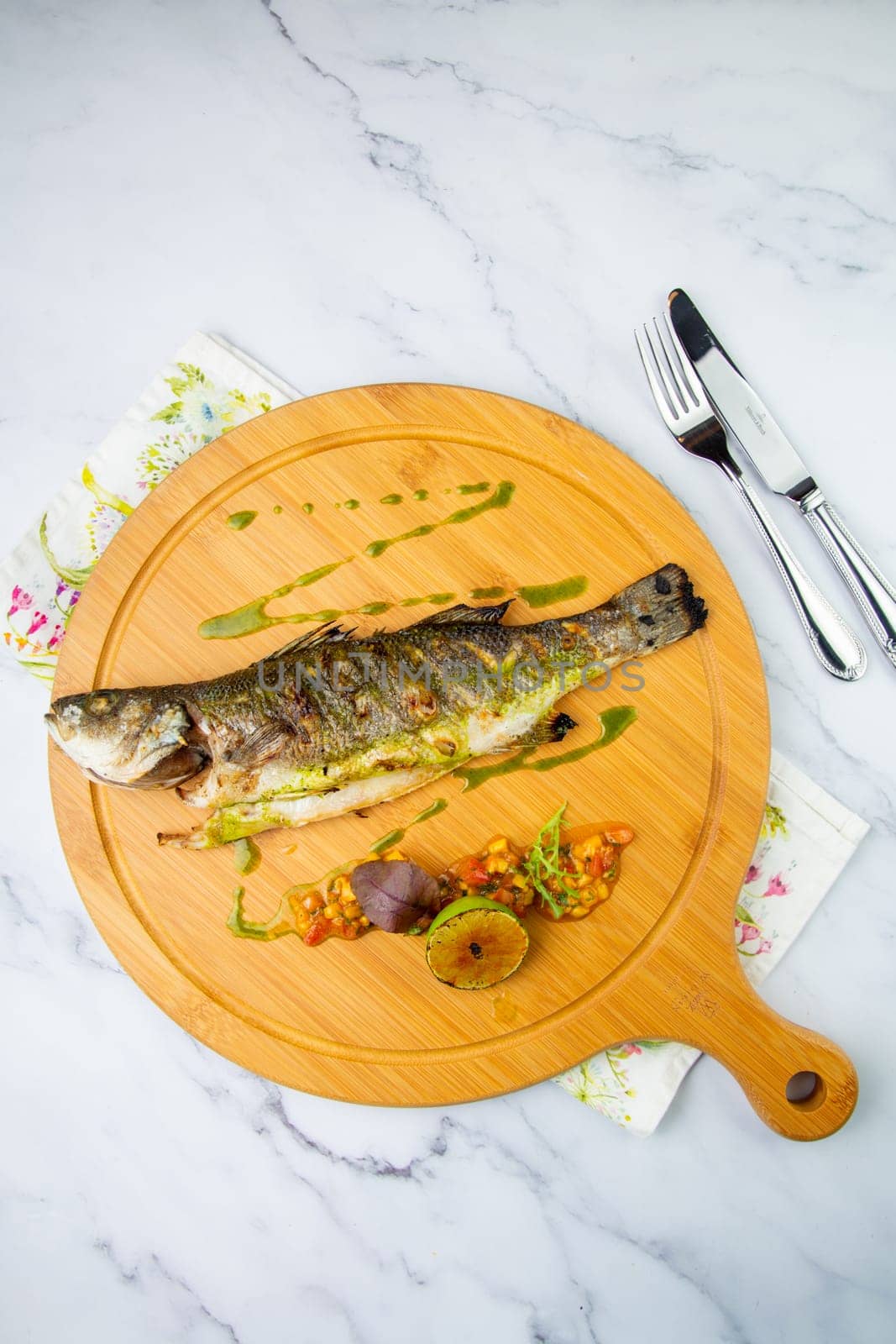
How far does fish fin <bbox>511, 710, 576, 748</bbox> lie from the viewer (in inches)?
124

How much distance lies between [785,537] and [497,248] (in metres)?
1.66

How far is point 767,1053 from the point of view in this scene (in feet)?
10.2

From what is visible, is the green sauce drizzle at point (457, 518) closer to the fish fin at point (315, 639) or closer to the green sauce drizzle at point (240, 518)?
the fish fin at point (315, 639)

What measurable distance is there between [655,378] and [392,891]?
2165 millimetres

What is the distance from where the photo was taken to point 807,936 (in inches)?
137

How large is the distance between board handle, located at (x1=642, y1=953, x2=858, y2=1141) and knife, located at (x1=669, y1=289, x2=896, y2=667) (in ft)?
4.58

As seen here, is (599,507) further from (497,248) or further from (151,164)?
(151,164)

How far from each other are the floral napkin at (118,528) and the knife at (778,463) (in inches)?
27.6

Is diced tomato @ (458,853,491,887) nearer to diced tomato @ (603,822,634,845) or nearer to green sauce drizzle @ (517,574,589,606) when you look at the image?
diced tomato @ (603,822,634,845)

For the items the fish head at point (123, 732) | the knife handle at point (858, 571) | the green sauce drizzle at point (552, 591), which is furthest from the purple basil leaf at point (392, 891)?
the knife handle at point (858, 571)

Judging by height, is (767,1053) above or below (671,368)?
below

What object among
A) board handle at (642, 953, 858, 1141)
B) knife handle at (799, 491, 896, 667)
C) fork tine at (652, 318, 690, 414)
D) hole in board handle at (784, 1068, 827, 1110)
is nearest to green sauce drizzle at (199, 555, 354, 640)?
fork tine at (652, 318, 690, 414)

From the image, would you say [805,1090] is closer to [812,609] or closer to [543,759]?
[543,759]

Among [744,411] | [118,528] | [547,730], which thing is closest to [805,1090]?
[547,730]
